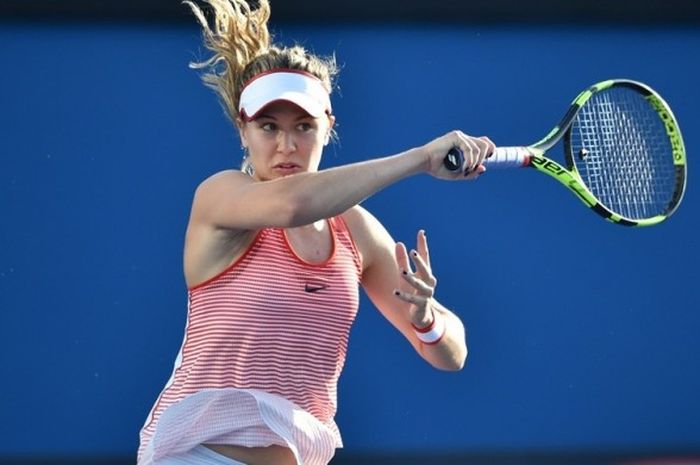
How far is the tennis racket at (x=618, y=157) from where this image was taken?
3.46 metres

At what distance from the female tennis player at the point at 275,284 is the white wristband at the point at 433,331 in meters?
0.06

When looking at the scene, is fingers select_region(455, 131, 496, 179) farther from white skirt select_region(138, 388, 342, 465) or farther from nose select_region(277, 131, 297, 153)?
white skirt select_region(138, 388, 342, 465)

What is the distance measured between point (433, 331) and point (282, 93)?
640 millimetres

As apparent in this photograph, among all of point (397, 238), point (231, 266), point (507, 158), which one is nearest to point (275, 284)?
point (231, 266)

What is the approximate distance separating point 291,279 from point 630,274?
2.21 metres

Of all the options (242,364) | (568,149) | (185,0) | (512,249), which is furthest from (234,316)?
(512,249)

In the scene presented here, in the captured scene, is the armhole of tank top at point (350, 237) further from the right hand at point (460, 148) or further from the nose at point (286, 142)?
the right hand at point (460, 148)

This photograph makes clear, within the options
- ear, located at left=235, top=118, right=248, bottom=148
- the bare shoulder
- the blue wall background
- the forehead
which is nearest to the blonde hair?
ear, located at left=235, top=118, right=248, bottom=148

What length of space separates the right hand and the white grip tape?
161 mm

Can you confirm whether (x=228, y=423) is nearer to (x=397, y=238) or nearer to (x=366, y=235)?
(x=366, y=235)

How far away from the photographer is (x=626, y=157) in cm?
411

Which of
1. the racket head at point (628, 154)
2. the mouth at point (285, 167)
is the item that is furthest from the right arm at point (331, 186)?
the racket head at point (628, 154)

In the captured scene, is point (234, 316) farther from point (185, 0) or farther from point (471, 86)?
point (471, 86)

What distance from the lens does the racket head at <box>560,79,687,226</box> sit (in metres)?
3.60
